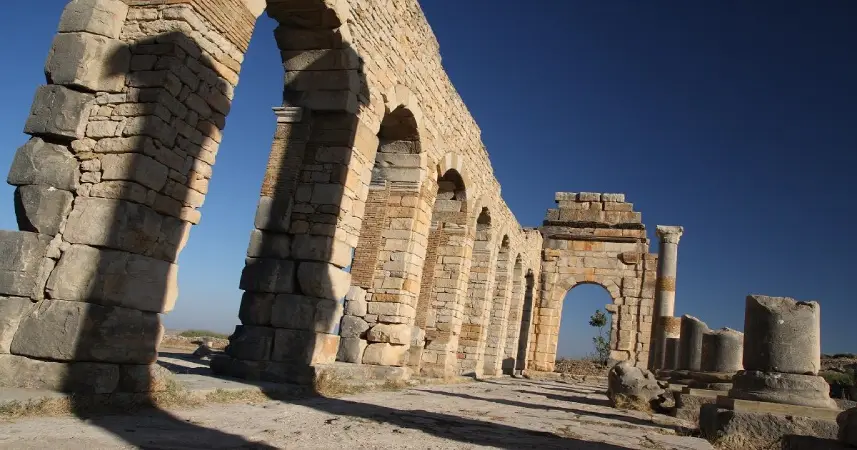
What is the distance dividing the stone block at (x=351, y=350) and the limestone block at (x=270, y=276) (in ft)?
7.95

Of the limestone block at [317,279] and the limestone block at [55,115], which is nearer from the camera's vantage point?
the limestone block at [55,115]

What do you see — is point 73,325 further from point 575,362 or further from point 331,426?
point 575,362

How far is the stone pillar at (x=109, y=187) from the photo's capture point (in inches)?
193

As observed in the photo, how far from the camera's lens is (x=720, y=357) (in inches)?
420

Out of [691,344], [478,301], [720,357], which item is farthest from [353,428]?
[478,301]

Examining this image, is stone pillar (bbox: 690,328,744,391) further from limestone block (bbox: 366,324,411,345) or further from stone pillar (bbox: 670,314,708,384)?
limestone block (bbox: 366,324,411,345)

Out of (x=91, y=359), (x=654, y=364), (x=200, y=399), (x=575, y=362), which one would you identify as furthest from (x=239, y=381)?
(x=575, y=362)

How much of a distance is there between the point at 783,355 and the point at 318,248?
5532 millimetres

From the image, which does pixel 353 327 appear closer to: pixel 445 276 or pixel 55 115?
pixel 445 276

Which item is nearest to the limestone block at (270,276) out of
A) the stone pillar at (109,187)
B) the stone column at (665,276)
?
the stone pillar at (109,187)

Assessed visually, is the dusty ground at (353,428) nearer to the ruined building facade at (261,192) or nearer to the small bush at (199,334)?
the ruined building facade at (261,192)

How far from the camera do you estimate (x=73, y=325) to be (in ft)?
15.9

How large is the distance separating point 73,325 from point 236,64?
2897mm

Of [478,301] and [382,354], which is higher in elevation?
[478,301]
